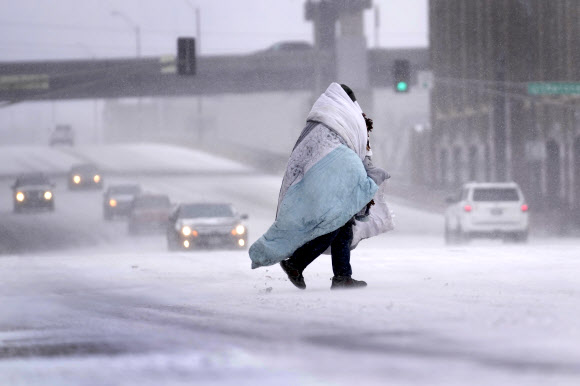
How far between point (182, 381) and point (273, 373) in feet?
1.31

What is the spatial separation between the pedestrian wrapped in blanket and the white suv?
22826 mm

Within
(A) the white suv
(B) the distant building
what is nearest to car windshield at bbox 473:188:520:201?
(A) the white suv

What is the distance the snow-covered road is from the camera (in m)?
5.15

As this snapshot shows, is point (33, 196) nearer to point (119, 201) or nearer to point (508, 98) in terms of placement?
point (119, 201)

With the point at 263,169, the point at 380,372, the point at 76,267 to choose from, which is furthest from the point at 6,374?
the point at 263,169

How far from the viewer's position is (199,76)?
9019 centimetres

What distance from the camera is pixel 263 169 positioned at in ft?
282

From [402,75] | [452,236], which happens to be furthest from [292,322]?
[402,75]

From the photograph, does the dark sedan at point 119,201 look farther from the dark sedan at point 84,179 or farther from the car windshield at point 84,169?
the car windshield at point 84,169

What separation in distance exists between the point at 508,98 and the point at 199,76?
1409 inches

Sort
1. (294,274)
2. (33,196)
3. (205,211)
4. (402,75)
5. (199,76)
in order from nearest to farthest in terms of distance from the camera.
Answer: (294,274) < (205,211) < (402,75) < (33,196) < (199,76)

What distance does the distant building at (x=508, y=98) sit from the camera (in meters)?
54.9

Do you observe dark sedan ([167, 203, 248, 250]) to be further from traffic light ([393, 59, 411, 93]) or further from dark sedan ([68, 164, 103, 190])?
dark sedan ([68, 164, 103, 190])

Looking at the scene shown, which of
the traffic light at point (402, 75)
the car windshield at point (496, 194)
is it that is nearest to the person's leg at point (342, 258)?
the car windshield at point (496, 194)
